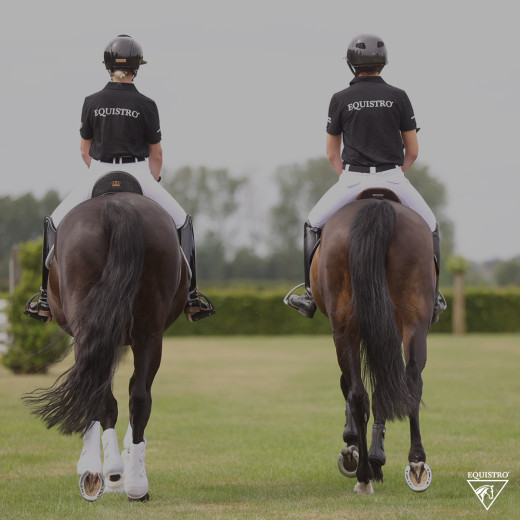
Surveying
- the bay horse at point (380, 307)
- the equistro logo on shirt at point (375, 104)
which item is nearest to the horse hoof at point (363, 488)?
the bay horse at point (380, 307)

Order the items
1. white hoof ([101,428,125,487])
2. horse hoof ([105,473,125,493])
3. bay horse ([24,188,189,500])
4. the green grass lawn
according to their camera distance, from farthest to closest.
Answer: horse hoof ([105,473,125,493]) < white hoof ([101,428,125,487]) < bay horse ([24,188,189,500]) < the green grass lawn

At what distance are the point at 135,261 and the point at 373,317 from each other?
1.77 m

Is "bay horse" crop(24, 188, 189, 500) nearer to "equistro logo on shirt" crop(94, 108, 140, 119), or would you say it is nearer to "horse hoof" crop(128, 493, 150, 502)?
"horse hoof" crop(128, 493, 150, 502)

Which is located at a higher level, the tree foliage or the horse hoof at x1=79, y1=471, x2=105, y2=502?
the horse hoof at x1=79, y1=471, x2=105, y2=502

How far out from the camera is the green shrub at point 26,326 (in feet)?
69.4

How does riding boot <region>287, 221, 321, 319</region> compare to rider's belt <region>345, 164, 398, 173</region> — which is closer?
rider's belt <region>345, 164, 398, 173</region>

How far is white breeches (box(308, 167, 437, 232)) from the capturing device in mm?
7836

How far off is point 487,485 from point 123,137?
3.96 metres

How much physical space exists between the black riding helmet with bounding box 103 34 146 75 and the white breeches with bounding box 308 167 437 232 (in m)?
1.94

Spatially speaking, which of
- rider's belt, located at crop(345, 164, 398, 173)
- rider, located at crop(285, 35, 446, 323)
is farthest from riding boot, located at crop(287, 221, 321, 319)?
rider's belt, located at crop(345, 164, 398, 173)

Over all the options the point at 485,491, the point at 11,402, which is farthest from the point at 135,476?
the point at 11,402

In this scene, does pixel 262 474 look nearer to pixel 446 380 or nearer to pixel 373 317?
pixel 373 317

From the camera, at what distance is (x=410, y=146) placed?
816cm

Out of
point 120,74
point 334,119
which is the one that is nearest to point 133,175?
point 120,74
